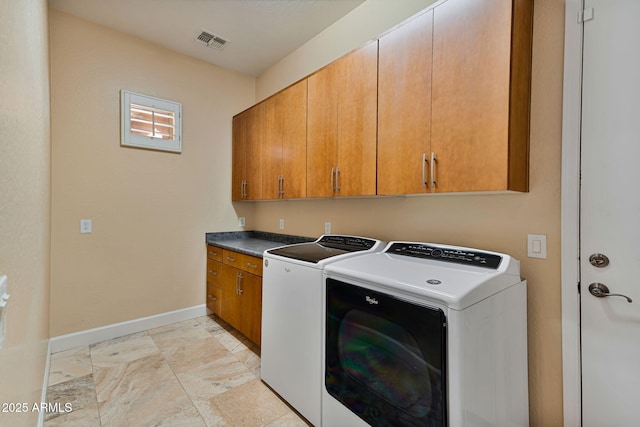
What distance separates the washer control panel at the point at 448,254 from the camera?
4.75 ft

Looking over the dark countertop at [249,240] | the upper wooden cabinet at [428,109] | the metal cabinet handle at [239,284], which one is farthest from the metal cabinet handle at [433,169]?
the metal cabinet handle at [239,284]

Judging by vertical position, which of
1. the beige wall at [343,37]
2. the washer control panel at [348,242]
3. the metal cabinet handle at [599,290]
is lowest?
the metal cabinet handle at [599,290]

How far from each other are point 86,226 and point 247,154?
166 cm

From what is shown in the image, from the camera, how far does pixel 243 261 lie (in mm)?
2631

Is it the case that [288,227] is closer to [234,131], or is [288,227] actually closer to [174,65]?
[234,131]

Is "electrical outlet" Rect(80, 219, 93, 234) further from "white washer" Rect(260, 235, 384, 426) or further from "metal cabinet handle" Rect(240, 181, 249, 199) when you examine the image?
"white washer" Rect(260, 235, 384, 426)

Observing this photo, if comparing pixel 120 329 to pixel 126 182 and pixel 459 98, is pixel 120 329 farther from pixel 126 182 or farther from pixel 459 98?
pixel 459 98

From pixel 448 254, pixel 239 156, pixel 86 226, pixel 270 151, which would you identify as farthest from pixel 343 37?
pixel 86 226

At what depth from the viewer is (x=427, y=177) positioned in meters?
1.61

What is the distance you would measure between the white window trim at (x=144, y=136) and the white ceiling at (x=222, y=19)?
1.98ft

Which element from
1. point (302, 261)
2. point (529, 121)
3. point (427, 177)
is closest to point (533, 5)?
point (529, 121)

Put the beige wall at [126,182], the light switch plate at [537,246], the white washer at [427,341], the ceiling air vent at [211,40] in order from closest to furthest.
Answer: the white washer at [427,341], the light switch plate at [537,246], the beige wall at [126,182], the ceiling air vent at [211,40]

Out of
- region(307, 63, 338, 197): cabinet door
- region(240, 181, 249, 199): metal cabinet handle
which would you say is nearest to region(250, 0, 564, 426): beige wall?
region(307, 63, 338, 197): cabinet door

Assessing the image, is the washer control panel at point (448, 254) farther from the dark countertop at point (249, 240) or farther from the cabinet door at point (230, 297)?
the cabinet door at point (230, 297)
